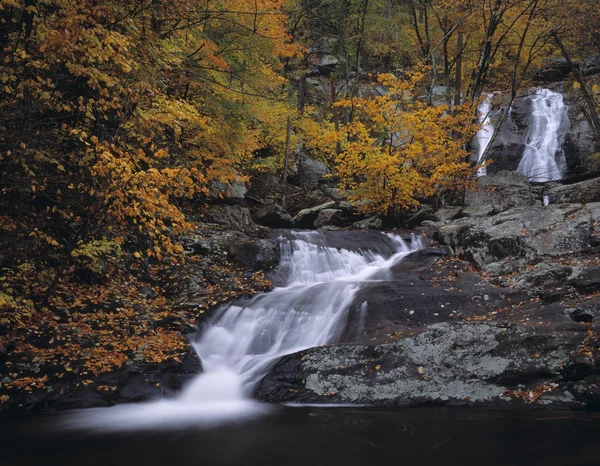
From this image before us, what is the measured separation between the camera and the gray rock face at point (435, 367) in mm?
5598

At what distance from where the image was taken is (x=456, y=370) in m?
5.90

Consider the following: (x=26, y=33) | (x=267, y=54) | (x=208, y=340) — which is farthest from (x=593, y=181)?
(x=26, y=33)

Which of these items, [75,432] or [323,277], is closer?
[75,432]

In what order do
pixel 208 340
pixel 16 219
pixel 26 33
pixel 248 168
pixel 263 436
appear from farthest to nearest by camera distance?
1. pixel 248 168
2. pixel 208 340
3. pixel 16 219
4. pixel 26 33
5. pixel 263 436

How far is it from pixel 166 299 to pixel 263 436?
4.85 meters

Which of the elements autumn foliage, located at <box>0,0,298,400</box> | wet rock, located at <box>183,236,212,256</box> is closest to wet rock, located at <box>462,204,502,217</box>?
wet rock, located at <box>183,236,212,256</box>

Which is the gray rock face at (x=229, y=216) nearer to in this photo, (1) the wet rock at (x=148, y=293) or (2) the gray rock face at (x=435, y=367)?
(1) the wet rock at (x=148, y=293)

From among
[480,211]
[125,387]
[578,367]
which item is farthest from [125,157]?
[480,211]

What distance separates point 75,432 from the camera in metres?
5.12

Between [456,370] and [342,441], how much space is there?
207 centimetres

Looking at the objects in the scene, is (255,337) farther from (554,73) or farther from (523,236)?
(554,73)

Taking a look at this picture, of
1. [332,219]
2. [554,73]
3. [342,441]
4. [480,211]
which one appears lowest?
[342,441]

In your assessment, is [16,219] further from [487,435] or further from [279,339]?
[487,435]

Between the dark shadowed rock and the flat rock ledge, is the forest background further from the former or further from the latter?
the dark shadowed rock
